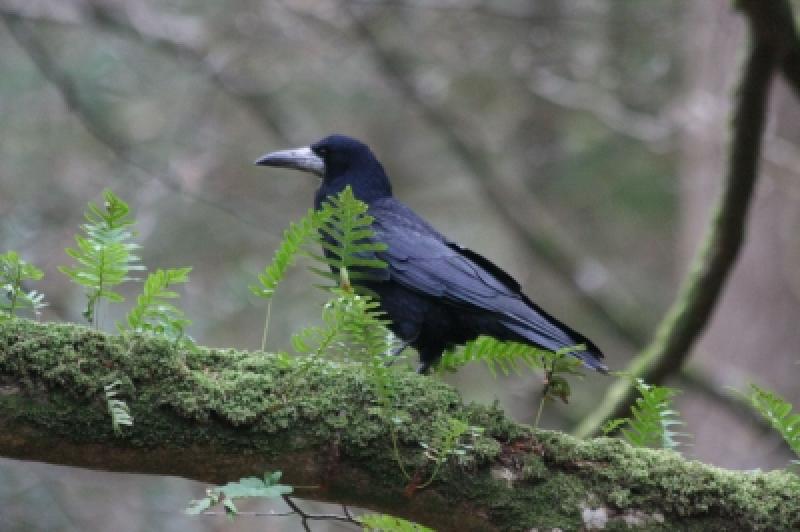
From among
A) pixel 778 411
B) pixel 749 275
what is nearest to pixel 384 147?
pixel 749 275

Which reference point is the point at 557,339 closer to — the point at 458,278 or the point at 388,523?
the point at 458,278

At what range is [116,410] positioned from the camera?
2.48 metres

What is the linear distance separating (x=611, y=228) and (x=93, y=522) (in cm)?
971

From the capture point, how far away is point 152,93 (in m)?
8.90

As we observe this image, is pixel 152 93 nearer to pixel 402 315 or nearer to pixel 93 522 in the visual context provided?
pixel 93 522

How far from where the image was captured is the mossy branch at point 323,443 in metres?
2.52

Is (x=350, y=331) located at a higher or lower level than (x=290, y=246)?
lower

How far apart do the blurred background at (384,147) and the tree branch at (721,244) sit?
1370 millimetres

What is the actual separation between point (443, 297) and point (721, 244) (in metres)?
2.20

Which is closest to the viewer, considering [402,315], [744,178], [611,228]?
[402,315]

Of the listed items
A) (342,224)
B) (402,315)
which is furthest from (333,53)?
(342,224)

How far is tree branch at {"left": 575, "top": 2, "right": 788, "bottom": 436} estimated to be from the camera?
17.9 ft

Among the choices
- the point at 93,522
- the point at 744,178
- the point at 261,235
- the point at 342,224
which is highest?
the point at 744,178

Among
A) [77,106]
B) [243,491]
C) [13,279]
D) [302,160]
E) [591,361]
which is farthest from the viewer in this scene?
[77,106]
